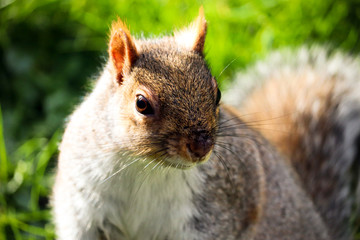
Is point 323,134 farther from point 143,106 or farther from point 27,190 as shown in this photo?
point 27,190

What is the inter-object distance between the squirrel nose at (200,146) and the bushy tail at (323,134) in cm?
89

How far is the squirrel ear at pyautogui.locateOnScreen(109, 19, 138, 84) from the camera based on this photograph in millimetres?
1358

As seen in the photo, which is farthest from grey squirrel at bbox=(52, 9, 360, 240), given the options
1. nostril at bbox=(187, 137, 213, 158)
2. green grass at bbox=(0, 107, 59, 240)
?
green grass at bbox=(0, 107, 59, 240)

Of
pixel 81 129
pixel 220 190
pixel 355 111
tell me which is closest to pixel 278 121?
pixel 355 111

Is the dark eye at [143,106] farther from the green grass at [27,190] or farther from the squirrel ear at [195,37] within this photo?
the green grass at [27,190]

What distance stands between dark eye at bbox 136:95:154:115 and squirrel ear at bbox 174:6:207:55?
252 millimetres

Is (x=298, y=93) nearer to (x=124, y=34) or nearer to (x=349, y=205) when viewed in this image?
(x=349, y=205)

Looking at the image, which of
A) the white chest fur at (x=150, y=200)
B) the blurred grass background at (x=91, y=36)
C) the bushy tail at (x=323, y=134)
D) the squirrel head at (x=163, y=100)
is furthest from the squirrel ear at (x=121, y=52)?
the blurred grass background at (x=91, y=36)

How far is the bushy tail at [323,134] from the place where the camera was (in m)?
2.14

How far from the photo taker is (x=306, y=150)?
2133mm

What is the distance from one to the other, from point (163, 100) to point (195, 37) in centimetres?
29

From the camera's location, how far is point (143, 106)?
1262mm

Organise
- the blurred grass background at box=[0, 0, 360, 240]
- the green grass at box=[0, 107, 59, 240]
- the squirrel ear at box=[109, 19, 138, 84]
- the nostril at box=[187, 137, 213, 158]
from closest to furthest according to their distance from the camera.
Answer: the nostril at box=[187, 137, 213, 158], the squirrel ear at box=[109, 19, 138, 84], the green grass at box=[0, 107, 59, 240], the blurred grass background at box=[0, 0, 360, 240]

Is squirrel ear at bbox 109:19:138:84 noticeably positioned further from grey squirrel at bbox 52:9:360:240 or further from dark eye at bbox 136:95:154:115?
dark eye at bbox 136:95:154:115
